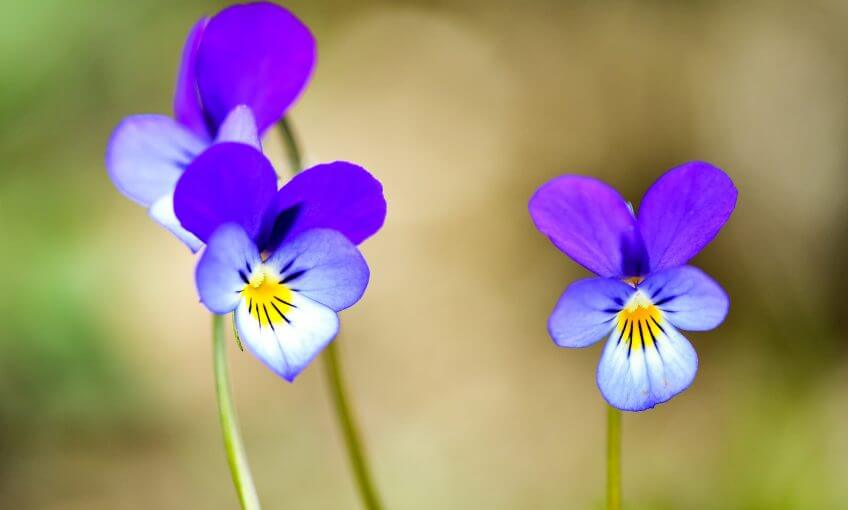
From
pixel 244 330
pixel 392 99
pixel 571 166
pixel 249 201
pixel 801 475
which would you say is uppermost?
pixel 392 99

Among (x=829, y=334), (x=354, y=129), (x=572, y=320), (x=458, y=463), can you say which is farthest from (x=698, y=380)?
(x=572, y=320)

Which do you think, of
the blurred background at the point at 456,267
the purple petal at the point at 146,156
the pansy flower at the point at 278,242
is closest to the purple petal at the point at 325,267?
the pansy flower at the point at 278,242

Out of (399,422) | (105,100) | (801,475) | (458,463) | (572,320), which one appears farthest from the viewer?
(105,100)

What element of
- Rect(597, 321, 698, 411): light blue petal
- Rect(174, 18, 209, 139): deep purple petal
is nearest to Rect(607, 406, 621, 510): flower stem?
Rect(597, 321, 698, 411): light blue petal

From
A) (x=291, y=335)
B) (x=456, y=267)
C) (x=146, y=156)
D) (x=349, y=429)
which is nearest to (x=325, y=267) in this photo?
(x=291, y=335)

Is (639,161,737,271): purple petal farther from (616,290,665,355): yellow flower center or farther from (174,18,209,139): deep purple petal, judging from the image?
(174,18,209,139): deep purple petal

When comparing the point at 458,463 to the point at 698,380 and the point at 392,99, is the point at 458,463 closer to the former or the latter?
the point at 698,380

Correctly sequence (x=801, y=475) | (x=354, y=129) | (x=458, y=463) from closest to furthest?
(x=801, y=475) < (x=458, y=463) < (x=354, y=129)
